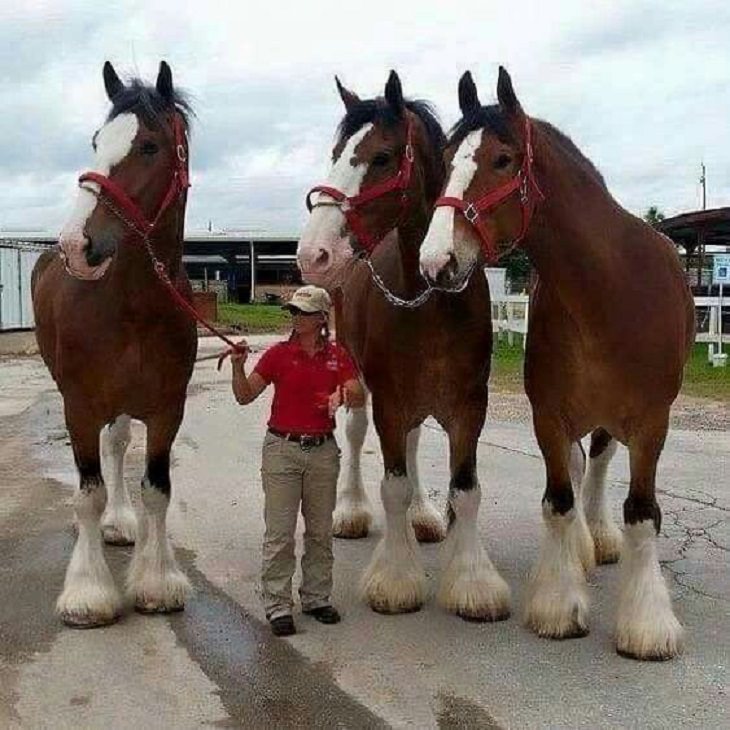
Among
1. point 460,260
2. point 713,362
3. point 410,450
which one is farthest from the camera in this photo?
point 713,362

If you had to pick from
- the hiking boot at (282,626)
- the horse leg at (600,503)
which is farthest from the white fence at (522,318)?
the hiking boot at (282,626)

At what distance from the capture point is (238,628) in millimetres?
4375

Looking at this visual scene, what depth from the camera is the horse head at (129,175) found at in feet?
13.0

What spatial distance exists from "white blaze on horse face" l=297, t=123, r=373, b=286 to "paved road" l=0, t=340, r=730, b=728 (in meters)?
1.60

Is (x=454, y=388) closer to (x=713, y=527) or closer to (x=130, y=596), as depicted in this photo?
(x=130, y=596)

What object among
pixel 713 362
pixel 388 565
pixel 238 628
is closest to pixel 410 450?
pixel 388 565

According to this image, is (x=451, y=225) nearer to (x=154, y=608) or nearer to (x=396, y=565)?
(x=396, y=565)

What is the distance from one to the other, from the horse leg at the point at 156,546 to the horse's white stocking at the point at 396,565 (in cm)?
92

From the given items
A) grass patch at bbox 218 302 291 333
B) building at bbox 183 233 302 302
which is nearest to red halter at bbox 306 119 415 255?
grass patch at bbox 218 302 291 333

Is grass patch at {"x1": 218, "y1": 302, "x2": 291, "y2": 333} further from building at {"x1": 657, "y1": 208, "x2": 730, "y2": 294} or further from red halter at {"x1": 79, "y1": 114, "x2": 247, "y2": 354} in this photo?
red halter at {"x1": 79, "y1": 114, "x2": 247, "y2": 354}

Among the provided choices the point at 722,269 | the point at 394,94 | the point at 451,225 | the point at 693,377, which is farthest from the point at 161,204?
the point at 722,269

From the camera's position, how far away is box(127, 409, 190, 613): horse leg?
460 centimetres

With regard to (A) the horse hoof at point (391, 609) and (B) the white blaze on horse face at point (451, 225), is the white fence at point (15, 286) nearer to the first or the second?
(A) the horse hoof at point (391, 609)

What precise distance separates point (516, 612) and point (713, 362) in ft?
41.4
